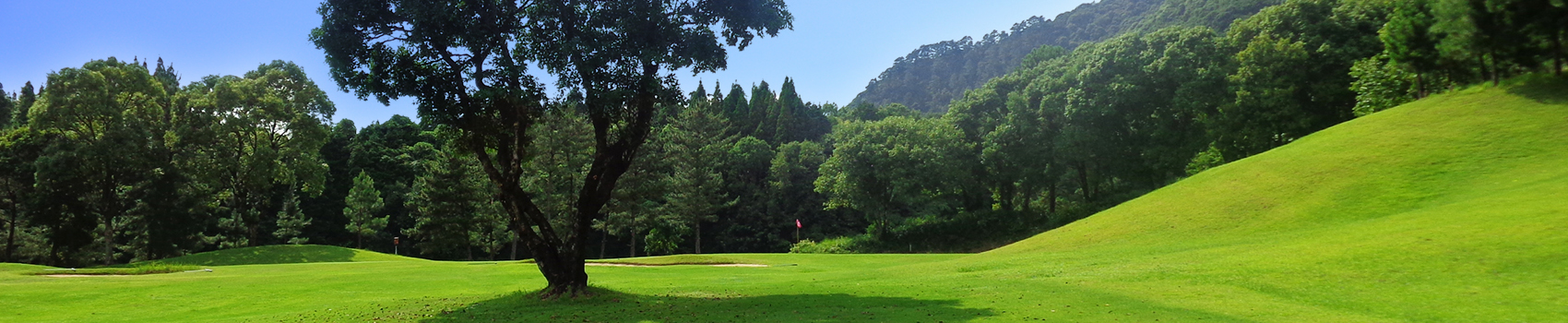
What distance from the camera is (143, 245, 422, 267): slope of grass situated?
4778 cm

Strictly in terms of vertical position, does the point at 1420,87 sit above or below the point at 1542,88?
above

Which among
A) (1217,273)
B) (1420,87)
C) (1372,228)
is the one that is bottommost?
(1217,273)

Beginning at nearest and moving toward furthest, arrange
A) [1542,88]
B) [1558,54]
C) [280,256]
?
[1558,54]
[1542,88]
[280,256]

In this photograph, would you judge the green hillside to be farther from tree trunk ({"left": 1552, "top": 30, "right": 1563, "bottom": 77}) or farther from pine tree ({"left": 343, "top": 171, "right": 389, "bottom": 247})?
pine tree ({"left": 343, "top": 171, "right": 389, "bottom": 247})

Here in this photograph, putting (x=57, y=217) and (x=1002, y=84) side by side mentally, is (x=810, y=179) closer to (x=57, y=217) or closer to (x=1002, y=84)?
(x=1002, y=84)

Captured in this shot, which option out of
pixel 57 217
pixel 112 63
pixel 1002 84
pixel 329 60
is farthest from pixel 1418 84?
pixel 57 217

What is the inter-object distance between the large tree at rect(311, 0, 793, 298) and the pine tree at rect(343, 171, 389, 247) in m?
60.1

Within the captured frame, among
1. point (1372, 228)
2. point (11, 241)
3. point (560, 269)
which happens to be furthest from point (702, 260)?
point (11, 241)

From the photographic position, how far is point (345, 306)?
1797 centimetres

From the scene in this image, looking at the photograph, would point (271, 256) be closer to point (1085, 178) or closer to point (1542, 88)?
point (1085, 178)

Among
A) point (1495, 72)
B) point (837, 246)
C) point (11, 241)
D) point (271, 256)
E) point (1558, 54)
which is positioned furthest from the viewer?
point (837, 246)

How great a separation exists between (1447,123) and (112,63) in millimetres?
79700

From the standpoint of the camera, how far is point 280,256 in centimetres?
5056

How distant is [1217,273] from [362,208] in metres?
72.8
